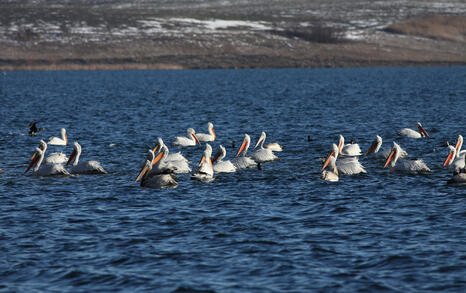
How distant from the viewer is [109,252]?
12648 millimetres

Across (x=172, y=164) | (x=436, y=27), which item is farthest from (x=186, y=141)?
(x=436, y=27)

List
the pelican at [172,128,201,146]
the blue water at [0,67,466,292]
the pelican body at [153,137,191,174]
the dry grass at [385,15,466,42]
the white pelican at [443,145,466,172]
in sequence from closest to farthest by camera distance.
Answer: the blue water at [0,67,466,292] → the pelican body at [153,137,191,174] → the white pelican at [443,145,466,172] → the pelican at [172,128,201,146] → the dry grass at [385,15,466,42]

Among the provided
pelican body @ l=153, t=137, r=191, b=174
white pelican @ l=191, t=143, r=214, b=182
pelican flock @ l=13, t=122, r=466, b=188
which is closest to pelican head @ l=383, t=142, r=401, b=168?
pelican flock @ l=13, t=122, r=466, b=188

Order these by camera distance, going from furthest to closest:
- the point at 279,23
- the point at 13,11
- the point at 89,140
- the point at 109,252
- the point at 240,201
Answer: the point at 279,23
the point at 13,11
the point at 89,140
the point at 240,201
the point at 109,252

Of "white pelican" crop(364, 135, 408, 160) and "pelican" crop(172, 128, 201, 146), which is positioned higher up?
"white pelican" crop(364, 135, 408, 160)

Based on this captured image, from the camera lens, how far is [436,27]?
160875 millimetres

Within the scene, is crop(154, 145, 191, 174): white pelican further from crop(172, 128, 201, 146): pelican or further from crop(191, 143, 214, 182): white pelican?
crop(172, 128, 201, 146): pelican

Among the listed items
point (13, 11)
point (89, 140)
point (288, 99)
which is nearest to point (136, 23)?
point (13, 11)

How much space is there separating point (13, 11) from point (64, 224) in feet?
500

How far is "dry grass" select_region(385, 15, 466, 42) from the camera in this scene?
157875 millimetres

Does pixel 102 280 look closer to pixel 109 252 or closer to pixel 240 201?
pixel 109 252

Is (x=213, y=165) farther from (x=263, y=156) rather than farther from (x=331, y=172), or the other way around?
(x=331, y=172)

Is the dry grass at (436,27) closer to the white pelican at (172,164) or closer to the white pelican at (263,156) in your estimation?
the white pelican at (263,156)

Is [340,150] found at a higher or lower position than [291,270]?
lower
